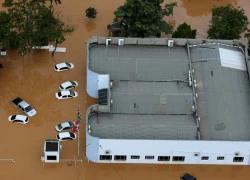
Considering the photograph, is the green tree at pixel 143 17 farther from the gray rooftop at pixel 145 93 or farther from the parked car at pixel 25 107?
the parked car at pixel 25 107

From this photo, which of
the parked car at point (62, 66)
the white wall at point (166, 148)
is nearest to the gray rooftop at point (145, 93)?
the white wall at point (166, 148)

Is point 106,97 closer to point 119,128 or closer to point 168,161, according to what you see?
point 119,128

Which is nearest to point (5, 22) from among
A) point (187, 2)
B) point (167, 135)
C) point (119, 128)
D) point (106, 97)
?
point (106, 97)

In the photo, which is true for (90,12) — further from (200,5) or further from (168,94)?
(168,94)

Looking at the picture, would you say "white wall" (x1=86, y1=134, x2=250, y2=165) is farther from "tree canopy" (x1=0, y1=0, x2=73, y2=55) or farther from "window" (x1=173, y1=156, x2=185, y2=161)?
"tree canopy" (x1=0, y1=0, x2=73, y2=55)

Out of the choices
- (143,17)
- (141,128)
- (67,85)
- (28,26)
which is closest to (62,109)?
(67,85)
